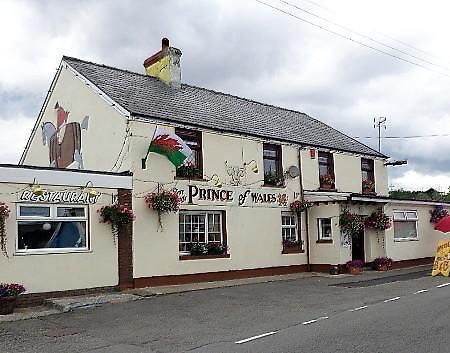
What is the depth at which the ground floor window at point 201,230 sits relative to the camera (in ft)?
62.5

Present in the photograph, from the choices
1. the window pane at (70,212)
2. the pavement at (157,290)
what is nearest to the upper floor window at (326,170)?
the pavement at (157,290)

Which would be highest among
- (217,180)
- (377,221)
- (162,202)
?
(217,180)

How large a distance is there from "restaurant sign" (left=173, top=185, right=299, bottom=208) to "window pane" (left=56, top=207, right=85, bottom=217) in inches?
149

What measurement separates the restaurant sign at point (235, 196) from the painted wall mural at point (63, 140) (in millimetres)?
4146

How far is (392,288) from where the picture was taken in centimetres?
1702

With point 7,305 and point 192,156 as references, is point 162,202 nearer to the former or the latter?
point 192,156

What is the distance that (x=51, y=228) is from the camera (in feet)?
50.1

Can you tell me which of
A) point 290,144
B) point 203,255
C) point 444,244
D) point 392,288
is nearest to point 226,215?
point 203,255

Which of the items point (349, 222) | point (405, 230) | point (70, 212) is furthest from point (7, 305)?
point (405, 230)

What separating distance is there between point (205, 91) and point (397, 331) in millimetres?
16882

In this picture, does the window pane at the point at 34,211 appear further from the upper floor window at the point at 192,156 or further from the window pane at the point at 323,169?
the window pane at the point at 323,169

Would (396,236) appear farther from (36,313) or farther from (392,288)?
(36,313)

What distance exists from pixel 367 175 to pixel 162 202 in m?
13.5

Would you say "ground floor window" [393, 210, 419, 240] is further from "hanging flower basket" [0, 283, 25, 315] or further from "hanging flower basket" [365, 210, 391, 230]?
"hanging flower basket" [0, 283, 25, 315]
